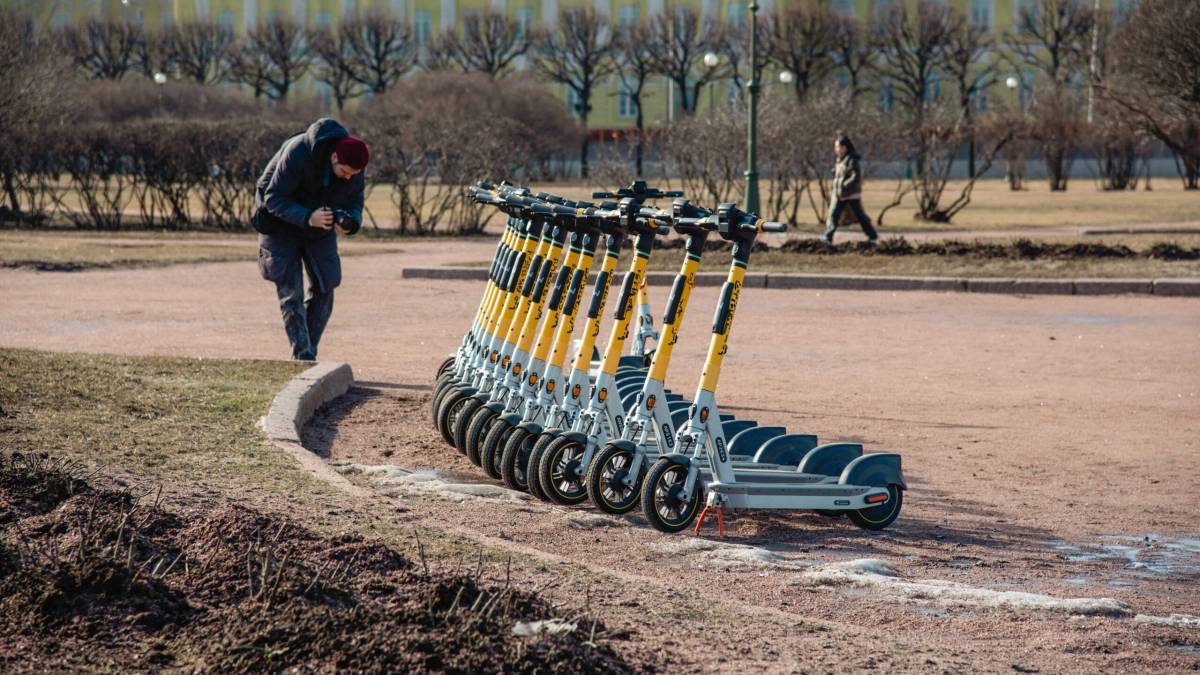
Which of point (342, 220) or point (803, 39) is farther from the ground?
point (803, 39)

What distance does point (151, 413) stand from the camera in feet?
22.9

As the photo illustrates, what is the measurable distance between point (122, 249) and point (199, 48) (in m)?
51.1

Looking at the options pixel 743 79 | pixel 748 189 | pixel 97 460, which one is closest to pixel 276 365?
pixel 97 460

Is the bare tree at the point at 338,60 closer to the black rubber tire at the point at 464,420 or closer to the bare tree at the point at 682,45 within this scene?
the bare tree at the point at 682,45

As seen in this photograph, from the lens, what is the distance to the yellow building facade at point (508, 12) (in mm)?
70688

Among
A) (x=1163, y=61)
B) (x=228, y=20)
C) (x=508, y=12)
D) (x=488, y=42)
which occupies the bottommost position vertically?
(x=1163, y=61)

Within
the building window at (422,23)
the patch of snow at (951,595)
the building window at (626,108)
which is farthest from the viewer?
the building window at (626,108)

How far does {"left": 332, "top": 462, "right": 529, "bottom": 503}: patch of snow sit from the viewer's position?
5.81 meters

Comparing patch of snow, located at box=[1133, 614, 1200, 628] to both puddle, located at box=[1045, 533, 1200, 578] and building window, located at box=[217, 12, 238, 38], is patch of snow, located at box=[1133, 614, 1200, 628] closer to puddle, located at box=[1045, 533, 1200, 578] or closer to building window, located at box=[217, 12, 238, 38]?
puddle, located at box=[1045, 533, 1200, 578]

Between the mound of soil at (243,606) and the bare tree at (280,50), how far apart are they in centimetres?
6625

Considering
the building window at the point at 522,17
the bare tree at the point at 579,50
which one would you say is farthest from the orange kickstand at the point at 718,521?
the building window at the point at 522,17

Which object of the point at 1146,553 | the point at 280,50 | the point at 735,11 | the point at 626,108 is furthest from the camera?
the point at 626,108

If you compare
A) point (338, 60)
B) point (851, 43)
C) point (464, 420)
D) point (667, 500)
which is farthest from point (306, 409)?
point (338, 60)

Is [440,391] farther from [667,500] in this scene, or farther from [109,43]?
[109,43]
